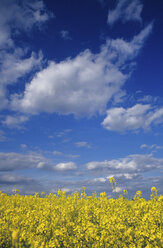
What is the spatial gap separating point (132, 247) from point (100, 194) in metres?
7.92

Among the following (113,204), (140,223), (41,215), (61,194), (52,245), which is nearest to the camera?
(52,245)

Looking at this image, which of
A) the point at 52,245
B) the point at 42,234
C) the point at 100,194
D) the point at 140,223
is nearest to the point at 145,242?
the point at 140,223

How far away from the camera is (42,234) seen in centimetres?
825

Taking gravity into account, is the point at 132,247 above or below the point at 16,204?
below

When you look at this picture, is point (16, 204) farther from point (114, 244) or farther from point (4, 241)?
point (114, 244)

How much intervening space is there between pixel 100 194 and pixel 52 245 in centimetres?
839

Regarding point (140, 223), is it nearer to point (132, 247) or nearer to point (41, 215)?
point (132, 247)

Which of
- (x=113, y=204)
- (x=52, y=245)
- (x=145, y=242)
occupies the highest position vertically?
(x=113, y=204)

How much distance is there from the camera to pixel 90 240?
23.8 feet

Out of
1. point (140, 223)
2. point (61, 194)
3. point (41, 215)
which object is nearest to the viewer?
point (140, 223)

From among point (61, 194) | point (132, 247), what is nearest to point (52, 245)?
point (132, 247)

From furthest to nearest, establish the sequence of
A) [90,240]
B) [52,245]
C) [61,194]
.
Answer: [61,194]
[90,240]
[52,245]

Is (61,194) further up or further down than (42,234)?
→ further up

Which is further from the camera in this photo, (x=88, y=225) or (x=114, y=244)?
(x=88, y=225)
